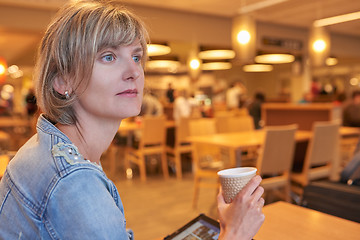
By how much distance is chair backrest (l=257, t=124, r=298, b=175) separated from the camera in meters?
2.97

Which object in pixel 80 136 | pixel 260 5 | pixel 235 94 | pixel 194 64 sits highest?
pixel 260 5

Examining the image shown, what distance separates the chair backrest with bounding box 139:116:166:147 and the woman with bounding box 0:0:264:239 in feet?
12.7

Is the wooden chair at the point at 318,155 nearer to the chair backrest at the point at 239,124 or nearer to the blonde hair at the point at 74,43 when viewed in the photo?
the chair backrest at the point at 239,124

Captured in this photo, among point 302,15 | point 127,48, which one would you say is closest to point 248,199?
point 127,48

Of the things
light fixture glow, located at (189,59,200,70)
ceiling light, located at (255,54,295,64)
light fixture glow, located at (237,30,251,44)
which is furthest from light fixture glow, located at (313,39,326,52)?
ceiling light, located at (255,54,295,64)

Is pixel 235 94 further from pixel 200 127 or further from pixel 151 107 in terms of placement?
pixel 200 127

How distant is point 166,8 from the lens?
6.77 metres

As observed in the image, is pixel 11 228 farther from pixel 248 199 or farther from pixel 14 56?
pixel 14 56

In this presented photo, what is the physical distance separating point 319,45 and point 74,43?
185 inches

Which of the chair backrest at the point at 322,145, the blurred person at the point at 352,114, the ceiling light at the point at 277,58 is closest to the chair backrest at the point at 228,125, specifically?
the chair backrest at the point at 322,145

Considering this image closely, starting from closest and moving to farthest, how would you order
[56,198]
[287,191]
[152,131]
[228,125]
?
[56,198] < [287,191] < [228,125] < [152,131]

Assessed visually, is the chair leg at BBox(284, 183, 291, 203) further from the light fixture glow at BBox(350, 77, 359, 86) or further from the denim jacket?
the light fixture glow at BBox(350, 77, 359, 86)

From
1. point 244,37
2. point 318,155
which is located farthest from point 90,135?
point 244,37

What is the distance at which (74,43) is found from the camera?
2.63 feet
